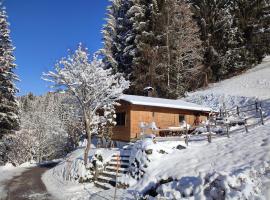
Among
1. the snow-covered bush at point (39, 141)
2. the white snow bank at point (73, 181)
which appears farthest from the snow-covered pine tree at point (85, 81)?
the snow-covered bush at point (39, 141)

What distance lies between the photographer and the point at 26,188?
1864 centimetres

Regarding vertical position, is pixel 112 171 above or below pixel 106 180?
above

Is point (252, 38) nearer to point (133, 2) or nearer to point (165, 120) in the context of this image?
point (133, 2)

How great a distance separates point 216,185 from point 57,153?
142ft

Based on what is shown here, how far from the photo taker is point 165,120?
27625 mm

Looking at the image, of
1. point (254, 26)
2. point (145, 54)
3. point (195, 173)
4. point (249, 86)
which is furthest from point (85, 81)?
point (254, 26)

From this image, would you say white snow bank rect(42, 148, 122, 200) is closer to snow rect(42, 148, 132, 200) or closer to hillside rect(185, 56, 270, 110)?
snow rect(42, 148, 132, 200)

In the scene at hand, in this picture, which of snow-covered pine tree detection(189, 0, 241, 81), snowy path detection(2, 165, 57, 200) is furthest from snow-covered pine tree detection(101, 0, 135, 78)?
snowy path detection(2, 165, 57, 200)

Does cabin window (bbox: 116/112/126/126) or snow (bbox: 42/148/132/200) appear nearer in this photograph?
snow (bbox: 42/148/132/200)

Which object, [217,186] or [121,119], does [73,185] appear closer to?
[121,119]

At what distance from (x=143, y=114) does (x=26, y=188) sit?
11.0 m

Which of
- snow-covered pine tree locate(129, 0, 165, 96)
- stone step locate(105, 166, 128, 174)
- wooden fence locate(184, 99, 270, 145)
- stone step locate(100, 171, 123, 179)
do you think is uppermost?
snow-covered pine tree locate(129, 0, 165, 96)

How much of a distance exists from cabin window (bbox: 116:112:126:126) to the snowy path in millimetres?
7717

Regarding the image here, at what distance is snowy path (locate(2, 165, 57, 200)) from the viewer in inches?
637
